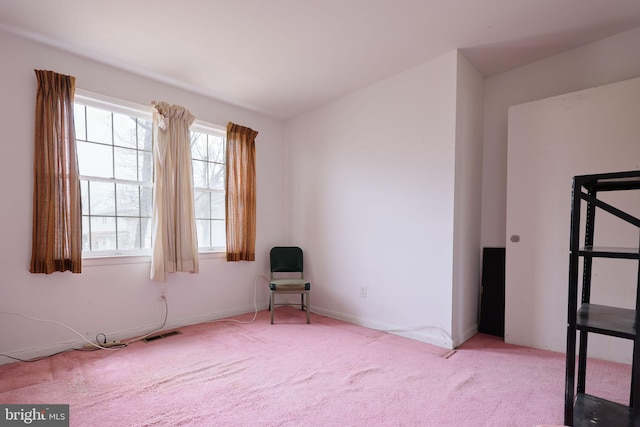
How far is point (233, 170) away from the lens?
12.0 ft

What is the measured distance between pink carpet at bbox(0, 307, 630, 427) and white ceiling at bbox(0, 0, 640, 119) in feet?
8.11

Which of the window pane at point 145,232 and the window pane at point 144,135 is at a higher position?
the window pane at point 144,135

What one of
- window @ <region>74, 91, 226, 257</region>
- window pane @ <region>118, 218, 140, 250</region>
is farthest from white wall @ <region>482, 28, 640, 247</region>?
window pane @ <region>118, 218, 140, 250</region>

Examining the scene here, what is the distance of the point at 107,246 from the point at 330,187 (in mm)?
2315

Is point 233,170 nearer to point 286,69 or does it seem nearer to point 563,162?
point 286,69

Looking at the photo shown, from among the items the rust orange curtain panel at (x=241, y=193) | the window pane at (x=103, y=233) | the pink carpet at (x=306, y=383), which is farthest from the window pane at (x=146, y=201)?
the pink carpet at (x=306, y=383)

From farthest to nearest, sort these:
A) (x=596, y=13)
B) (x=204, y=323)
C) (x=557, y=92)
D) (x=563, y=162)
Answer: (x=204, y=323) < (x=557, y=92) < (x=563, y=162) < (x=596, y=13)

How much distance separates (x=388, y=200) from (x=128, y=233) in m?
2.55

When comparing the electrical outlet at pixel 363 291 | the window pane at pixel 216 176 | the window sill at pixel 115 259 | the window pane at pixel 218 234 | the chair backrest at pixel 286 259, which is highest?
the window pane at pixel 216 176

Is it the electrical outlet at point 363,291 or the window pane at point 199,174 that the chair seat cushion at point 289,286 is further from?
the window pane at point 199,174

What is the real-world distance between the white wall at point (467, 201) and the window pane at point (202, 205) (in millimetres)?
2639

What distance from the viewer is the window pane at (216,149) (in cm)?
367

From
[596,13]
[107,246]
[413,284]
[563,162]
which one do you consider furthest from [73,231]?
[596,13]

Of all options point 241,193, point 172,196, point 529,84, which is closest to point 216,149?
point 241,193
